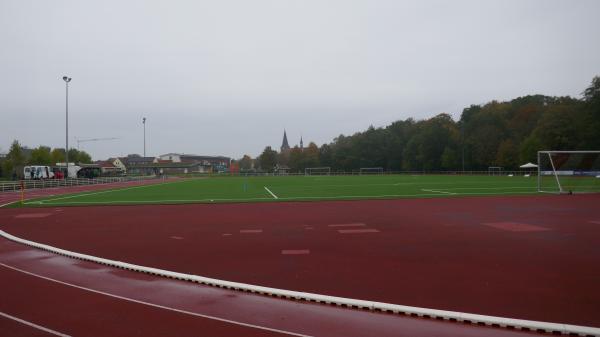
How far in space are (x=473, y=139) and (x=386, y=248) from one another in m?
88.8

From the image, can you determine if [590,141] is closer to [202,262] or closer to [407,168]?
[407,168]

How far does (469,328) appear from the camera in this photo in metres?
5.51

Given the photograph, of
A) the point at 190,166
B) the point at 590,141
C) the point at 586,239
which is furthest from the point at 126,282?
the point at 190,166

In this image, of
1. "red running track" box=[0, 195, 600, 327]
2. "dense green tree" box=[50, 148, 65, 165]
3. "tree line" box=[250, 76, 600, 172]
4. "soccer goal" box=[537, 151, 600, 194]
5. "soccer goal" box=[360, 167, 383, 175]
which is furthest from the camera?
"soccer goal" box=[360, 167, 383, 175]

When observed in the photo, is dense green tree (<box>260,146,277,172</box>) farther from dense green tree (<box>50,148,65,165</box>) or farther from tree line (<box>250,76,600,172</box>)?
dense green tree (<box>50,148,65,165</box>)

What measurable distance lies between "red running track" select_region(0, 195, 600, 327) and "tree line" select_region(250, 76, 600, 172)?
2218 inches

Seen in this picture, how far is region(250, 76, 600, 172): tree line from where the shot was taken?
220ft

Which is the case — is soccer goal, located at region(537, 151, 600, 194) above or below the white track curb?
above

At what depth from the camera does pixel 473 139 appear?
3600 inches

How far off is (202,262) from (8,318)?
3930mm

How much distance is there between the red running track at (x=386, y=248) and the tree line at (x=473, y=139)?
56346 millimetres

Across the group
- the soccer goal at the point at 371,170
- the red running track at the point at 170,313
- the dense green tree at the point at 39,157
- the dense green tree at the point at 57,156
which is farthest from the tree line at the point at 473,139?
the red running track at the point at 170,313

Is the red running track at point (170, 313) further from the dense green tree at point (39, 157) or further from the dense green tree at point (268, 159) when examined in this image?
the dense green tree at point (268, 159)

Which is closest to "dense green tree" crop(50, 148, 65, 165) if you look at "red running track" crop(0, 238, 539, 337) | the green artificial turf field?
the green artificial turf field
